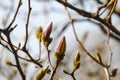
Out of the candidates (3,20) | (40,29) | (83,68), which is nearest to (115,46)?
(83,68)

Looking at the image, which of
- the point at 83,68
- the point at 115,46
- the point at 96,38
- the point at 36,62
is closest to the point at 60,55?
the point at 36,62

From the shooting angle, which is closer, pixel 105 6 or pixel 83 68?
pixel 105 6

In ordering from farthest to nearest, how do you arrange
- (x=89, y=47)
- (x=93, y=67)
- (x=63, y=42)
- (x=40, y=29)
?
1. (x=89, y=47)
2. (x=93, y=67)
3. (x=40, y=29)
4. (x=63, y=42)

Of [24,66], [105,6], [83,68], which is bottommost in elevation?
[83,68]

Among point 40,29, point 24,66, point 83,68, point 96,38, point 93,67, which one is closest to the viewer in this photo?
point 40,29

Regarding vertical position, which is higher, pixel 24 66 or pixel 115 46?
pixel 24 66

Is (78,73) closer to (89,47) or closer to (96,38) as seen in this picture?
(89,47)

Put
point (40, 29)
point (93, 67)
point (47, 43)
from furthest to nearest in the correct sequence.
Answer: point (93, 67)
point (40, 29)
point (47, 43)

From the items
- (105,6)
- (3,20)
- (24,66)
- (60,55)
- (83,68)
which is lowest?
(83,68)

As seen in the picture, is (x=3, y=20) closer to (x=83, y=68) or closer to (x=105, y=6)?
A: (x=105, y=6)
